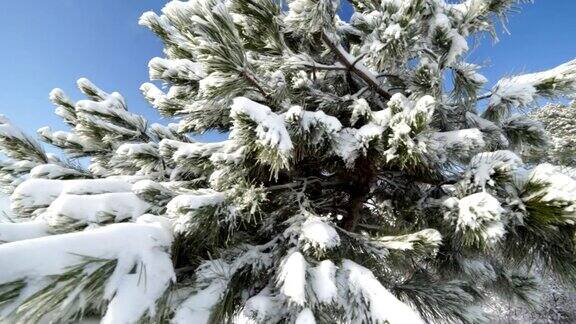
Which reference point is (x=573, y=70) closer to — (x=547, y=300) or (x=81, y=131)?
(x=81, y=131)

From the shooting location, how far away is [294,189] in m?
2.07

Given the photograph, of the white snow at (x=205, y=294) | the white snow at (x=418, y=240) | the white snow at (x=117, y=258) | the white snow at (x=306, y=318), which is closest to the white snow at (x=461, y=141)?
the white snow at (x=418, y=240)

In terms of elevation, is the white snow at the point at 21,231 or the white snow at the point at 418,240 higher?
the white snow at the point at 21,231

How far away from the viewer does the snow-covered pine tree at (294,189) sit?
3.63ft

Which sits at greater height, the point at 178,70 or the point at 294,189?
the point at 178,70

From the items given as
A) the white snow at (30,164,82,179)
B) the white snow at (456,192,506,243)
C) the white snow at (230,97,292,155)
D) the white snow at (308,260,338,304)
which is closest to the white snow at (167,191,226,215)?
the white snow at (230,97,292,155)

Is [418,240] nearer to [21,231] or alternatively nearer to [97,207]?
[97,207]

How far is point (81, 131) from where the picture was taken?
8.39 feet

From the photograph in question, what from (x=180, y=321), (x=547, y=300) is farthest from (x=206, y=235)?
(x=547, y=300)

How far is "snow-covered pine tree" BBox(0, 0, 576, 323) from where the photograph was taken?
111 cm

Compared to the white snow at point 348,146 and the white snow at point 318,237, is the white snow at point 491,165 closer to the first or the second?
the white snow at point 348,146

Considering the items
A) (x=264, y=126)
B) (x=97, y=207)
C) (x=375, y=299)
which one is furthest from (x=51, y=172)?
(x=375, y=299)

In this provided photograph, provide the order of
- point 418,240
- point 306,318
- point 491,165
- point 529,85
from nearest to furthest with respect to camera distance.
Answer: point 306,318 → point 418,240 → point 491,165 → point 529,85

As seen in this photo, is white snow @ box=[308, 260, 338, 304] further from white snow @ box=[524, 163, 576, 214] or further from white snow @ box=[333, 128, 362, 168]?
white snow @ box=[524, 163, 576, 214]
